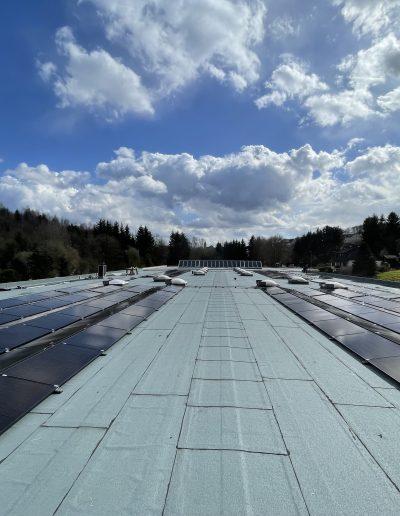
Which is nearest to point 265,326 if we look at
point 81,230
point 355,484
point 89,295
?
point 355,484

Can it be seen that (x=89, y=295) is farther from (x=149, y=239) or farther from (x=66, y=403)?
(x=149, y=239)

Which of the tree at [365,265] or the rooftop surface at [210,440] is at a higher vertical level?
the tree at [365,265]

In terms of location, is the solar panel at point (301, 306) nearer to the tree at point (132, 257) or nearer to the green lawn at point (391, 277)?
the green lawn at point (391, 277)

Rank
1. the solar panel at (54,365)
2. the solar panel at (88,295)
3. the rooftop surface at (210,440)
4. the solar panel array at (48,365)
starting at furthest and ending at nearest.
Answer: the solar panel at (88,295)
the solar panel at (54,365)
the solar panel array at (48,365)
the rooftop surface at (210,440)

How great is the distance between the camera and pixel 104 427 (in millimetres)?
5512

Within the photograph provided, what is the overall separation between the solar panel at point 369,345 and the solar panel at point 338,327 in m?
0.38

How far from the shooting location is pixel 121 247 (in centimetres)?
11438

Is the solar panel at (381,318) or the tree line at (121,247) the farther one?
the tree line at (121,247)

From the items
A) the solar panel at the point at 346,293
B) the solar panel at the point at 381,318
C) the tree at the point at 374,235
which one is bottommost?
the solar panel at the point at 381,318

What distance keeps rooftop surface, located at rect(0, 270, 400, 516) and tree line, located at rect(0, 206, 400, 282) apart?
208ft

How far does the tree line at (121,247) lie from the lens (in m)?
67.8

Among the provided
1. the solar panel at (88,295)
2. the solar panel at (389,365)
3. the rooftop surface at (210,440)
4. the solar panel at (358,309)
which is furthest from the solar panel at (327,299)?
the solar panel at (88,295)

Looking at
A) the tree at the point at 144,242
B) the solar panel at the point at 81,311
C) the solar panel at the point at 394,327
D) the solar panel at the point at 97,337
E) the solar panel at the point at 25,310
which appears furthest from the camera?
the tree at the point at 144,242

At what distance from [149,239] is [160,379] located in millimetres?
117943
